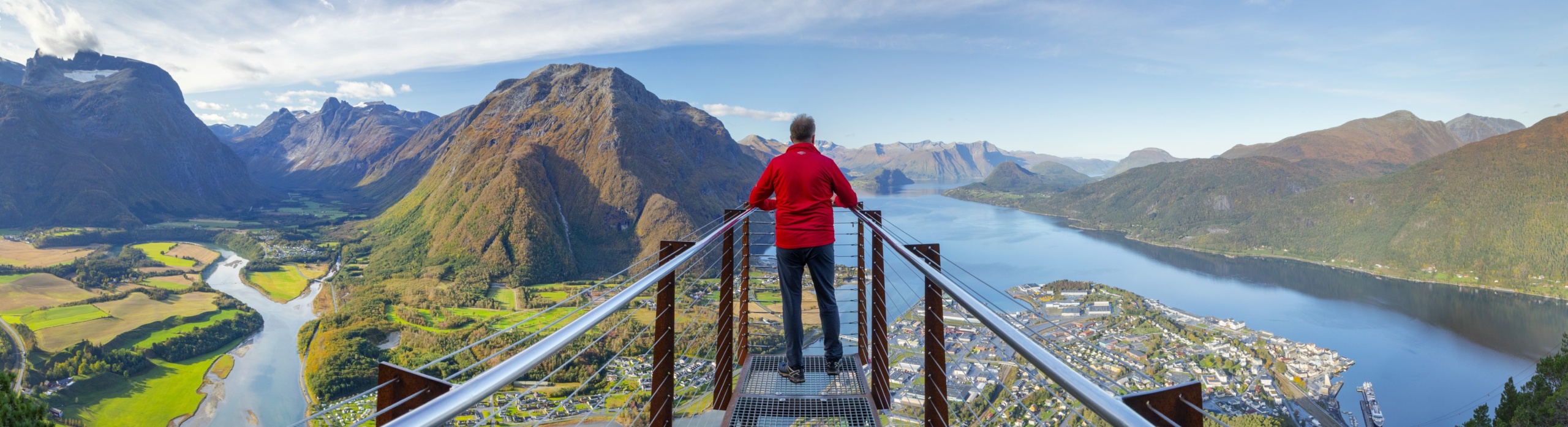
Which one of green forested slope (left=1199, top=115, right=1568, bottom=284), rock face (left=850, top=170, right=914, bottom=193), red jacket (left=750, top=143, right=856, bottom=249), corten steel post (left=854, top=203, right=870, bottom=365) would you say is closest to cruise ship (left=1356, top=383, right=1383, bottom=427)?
corten steel post (left=854, top=203, right=870, bottom=365)

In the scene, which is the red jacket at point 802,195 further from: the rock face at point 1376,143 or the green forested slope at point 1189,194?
the rock face at point 1376,143

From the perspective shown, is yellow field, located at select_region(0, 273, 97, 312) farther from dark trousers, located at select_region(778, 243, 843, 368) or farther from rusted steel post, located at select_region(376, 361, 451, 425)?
rusted steel post, located at select_region(376, 361, 451, 425)

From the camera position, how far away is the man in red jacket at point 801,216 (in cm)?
303

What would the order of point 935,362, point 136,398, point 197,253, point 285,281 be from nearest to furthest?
point 935,362, point 136,398, point 285,281, point 197,253

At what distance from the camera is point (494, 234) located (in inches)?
2202

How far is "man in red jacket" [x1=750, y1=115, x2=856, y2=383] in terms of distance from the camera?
119 inches

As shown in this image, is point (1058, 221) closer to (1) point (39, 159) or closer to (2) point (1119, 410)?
(2) point (1119, 410)

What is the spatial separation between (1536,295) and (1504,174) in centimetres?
2617

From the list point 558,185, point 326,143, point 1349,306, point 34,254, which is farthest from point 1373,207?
point 326,143

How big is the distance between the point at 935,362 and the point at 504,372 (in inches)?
63.4

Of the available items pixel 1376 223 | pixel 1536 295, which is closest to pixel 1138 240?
pixel 1376 223

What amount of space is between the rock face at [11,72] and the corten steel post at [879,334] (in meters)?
169

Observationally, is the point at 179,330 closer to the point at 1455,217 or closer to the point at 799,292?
the point at 799,292

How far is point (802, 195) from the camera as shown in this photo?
3.03 m
